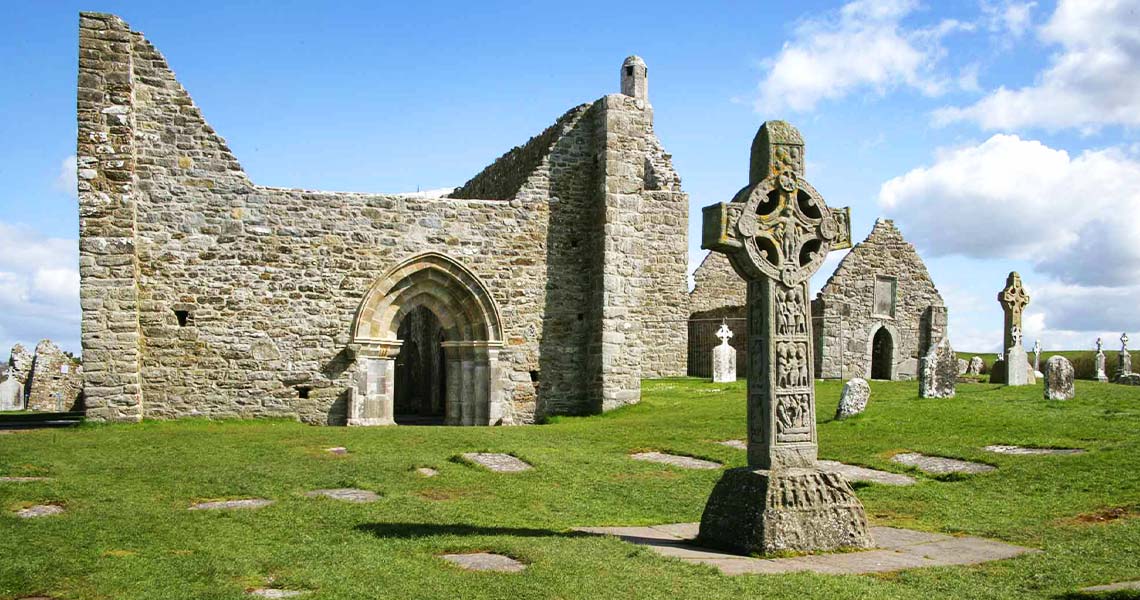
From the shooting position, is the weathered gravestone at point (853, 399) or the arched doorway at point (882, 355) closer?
the weathered gravestone at point (853, 399)

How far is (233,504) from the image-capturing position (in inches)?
352

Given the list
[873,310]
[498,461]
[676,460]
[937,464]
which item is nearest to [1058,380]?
[937,464]

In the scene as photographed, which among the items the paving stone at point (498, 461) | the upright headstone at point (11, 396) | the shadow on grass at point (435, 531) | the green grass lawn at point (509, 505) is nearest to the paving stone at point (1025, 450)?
the green grass lawn at point (509, 505)

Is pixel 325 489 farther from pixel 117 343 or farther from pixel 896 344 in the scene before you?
pixel 896 344

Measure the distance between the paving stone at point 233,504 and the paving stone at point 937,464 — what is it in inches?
252

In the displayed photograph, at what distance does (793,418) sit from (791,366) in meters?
0.36

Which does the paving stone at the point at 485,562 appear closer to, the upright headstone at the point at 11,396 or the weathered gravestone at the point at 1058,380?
the weathered gravestone at the point at 1058,380

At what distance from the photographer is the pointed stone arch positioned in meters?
16.8

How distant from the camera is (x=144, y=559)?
6.85 m

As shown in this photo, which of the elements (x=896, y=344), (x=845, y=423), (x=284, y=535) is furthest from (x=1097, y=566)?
(x=896, y=344)

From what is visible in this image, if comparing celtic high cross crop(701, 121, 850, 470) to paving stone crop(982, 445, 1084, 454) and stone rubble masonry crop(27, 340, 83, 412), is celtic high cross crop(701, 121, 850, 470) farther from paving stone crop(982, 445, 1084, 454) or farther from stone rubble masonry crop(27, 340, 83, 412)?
stone rubble masonry crop(27, 340, 83, 412)

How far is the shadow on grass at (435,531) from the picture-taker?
7531 millimetres

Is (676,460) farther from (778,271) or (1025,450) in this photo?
(778,271)

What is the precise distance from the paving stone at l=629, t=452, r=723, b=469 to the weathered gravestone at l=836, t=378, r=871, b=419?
122 inches
